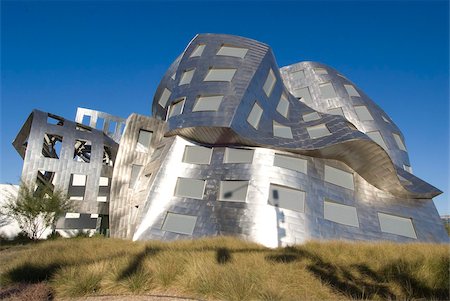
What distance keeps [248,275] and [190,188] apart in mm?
13671

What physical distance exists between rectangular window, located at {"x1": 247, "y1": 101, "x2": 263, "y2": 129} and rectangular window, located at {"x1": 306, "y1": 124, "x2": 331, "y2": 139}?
4.67 metres

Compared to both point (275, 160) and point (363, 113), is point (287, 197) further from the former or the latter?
point (363, 113)

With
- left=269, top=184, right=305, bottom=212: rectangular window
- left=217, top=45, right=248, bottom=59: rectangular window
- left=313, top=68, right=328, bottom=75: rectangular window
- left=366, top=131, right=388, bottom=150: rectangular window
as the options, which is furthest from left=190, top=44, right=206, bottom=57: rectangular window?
left=366, top=131, right=388, bottom=150: rectangular window

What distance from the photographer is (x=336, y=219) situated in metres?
20.5

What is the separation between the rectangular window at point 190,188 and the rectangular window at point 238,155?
8.33 ft

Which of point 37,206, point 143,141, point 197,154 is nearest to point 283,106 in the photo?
point 197,154

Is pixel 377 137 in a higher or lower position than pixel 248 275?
higher

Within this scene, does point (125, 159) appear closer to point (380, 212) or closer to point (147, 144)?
point (147, 144)

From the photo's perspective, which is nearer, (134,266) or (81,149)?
(134,266)

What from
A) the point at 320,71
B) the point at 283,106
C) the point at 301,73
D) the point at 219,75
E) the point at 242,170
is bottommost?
the point at 242,170

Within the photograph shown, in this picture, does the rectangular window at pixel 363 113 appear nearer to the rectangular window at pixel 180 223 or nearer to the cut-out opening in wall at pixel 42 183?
the rectangular window at pixel 180 223

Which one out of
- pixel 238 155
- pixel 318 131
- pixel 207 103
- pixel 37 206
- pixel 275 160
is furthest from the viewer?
pixel 318 131

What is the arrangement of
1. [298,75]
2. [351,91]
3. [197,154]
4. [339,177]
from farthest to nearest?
[298,75] → [351,91] → [197,154] → [339,177]

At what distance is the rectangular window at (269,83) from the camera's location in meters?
26.1
